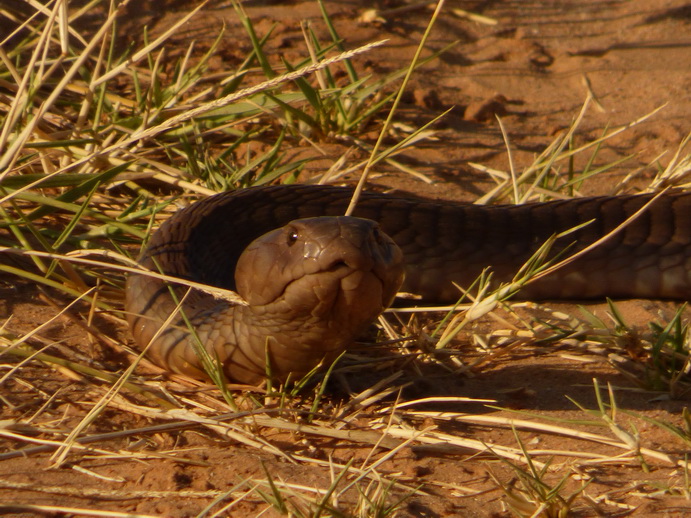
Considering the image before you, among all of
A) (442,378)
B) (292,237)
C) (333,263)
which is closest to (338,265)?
(333,263)

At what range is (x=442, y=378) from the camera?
247cm

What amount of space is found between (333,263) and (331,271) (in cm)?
2

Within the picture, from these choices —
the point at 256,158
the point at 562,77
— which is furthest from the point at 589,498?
the point at 562,77

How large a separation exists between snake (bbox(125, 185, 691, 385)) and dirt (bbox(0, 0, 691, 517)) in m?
0.13

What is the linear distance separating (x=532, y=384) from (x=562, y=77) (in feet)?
9.76

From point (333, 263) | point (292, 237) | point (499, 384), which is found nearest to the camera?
point (333, 263)

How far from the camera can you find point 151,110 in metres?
3.46

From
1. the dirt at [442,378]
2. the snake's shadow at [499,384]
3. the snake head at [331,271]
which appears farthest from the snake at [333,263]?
the snake's shadow at [499,384]

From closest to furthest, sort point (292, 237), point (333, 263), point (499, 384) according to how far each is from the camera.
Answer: point (333, 263) → point (292, 237) → point (499, 384)

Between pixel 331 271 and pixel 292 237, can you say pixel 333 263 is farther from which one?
pixel 292 237

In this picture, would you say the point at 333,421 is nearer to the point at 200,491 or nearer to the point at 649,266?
the point at 200,491

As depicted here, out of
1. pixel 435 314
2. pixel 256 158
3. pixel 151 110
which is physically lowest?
pixel 435 314

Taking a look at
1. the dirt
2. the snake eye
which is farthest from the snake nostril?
the dirt

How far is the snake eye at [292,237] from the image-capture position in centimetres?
209
